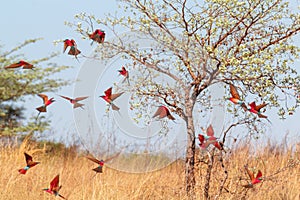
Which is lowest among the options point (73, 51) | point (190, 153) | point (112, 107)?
point (190, 153)

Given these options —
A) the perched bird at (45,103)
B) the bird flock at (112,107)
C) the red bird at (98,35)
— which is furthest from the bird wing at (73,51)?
the perched bird at (45,103)

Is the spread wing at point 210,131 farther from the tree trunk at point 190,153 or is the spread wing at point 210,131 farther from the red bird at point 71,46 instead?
the red bird at point 71,46

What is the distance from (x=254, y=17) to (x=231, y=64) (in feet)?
1.83

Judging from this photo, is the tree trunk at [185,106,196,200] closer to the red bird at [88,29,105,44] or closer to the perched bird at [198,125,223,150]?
Result: the perched bird at [198,125,223,150]

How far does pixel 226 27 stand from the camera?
4230 mm

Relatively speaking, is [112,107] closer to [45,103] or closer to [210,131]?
[45,103]

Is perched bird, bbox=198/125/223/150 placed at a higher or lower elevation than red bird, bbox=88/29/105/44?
lower

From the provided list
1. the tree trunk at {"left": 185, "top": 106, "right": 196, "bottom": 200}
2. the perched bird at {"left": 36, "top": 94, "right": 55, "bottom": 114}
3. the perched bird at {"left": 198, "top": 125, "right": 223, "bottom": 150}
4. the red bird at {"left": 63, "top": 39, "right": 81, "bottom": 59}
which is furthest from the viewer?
the tree trunk at {"left": 185, "top": 106, "right": 196, "bottom": 200}

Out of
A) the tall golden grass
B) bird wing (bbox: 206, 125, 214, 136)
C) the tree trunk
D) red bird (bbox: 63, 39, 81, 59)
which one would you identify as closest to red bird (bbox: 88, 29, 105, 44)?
red bird (bbox: 63, 39, 81, 59)

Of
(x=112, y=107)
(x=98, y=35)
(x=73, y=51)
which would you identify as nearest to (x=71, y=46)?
(x=73, y=51)

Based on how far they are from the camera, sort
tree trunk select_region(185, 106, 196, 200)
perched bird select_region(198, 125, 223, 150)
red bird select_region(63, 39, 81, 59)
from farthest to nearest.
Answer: tree trunk select_region(185, 106, 196, 200) < red bird select_region(63, 39, 81, 59) < perched bird select_region(198, 125, 223, 150)

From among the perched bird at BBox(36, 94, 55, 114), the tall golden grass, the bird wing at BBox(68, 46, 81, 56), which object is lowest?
the tall golden grass

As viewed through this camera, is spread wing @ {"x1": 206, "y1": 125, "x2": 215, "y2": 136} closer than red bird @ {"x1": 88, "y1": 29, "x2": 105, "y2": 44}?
Yes

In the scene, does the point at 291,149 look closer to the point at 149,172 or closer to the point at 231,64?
the point at 149,172
